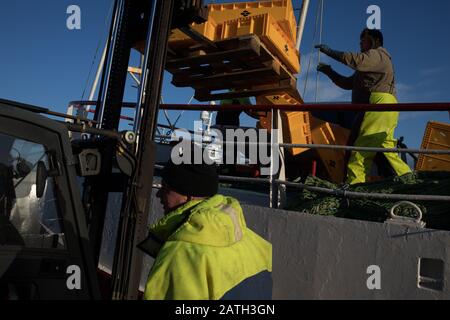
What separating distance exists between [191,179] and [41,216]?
891 mm

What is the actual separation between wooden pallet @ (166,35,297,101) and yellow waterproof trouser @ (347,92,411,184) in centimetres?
103

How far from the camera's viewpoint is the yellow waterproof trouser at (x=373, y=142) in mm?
4855

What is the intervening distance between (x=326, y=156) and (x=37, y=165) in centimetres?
437

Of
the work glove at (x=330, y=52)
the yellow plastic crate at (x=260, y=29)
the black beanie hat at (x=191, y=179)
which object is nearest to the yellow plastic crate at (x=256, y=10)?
the yellow plastic crate at (x=260, y=29)

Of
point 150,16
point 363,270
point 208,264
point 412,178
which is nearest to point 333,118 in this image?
point 412,178

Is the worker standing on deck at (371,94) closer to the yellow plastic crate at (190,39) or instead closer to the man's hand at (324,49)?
the man's hand at (324,49)

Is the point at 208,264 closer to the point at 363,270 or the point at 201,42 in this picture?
the point at 363,270

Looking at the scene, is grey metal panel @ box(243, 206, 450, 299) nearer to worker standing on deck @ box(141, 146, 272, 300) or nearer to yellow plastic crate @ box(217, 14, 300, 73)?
worker standing on deck @ box(141, 146, 272, 300)

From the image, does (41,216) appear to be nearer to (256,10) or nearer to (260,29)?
(260,29)

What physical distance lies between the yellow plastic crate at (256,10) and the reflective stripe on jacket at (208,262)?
3262 millimetres

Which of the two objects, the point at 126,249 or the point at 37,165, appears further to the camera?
the point at 126,249

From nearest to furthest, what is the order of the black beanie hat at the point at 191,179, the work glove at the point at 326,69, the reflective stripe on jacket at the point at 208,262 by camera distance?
the reflective stripe on jacket at the point at 208,262
the black beanie hat at the point at 191,179
the work glove at the point at 326,69

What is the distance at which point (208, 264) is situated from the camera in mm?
1484

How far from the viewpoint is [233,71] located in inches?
185
